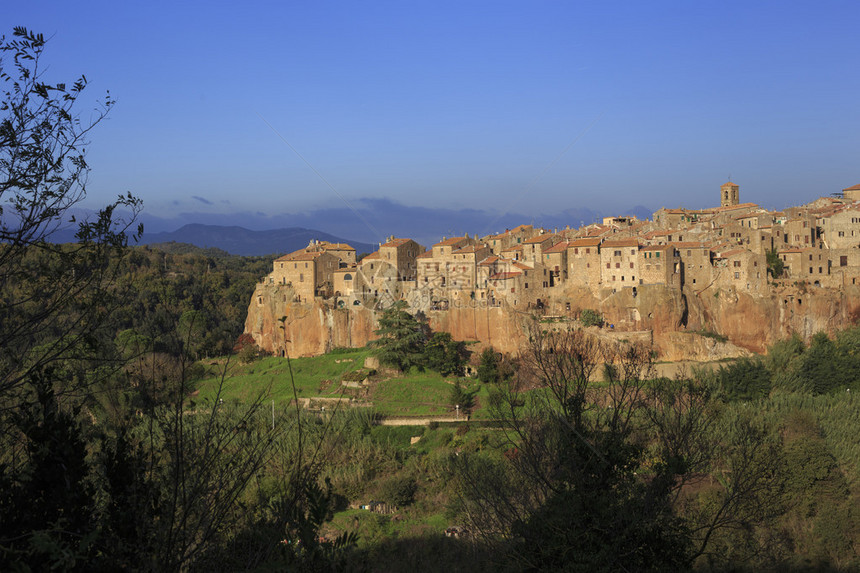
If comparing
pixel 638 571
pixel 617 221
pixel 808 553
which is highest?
pixel 617 221

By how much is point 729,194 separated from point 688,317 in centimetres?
2891

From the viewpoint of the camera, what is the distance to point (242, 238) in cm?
16362

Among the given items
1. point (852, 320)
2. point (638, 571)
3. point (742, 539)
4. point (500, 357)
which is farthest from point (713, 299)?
point (638, 571)

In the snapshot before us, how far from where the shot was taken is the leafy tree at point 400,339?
4028 cm

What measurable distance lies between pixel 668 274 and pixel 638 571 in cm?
3178

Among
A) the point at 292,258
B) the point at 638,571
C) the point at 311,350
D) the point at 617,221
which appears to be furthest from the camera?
the point at 617,221

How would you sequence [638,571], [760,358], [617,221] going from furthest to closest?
[617,221] < [760,358] < [638,571]

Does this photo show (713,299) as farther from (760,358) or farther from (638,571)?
(638,571)

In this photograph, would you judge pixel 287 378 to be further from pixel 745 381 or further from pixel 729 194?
pixel 729 194

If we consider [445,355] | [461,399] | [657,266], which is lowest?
[461,399]

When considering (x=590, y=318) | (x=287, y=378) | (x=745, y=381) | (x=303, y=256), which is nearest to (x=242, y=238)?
(x=303, y=256)

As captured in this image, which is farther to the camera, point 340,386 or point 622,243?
point 622,243

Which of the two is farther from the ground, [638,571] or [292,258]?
[292,258]

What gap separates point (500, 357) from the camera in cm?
4069
